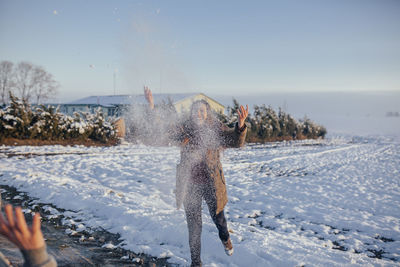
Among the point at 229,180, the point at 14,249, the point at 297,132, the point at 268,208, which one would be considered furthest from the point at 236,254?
the point at 297,132

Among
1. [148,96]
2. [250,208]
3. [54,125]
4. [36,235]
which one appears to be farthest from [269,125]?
[36,235]

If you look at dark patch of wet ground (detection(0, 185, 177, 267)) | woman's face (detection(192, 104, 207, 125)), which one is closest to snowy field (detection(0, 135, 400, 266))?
dark patch of wet ground (detection(0, 185, 177, 267))

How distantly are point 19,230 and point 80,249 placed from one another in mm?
2776

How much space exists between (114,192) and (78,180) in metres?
1.72

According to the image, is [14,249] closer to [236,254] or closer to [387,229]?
[236,254]

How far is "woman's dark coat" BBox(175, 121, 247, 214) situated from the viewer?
3061 mm

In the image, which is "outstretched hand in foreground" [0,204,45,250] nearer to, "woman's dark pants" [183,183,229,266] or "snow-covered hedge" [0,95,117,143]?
"woman's dark pants" [183,183,229,266]

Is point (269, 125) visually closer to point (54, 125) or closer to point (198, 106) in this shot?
point (54, 125)

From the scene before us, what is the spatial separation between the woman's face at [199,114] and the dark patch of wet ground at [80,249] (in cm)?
185

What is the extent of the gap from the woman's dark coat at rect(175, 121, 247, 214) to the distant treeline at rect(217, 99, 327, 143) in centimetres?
1547

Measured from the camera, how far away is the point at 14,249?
3529 mm

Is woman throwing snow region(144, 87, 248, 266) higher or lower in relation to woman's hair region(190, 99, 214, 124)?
lower

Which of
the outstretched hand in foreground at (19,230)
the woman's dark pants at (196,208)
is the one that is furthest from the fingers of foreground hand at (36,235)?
the woman's dark pants at (196,208)

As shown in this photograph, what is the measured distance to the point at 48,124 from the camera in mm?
14844
